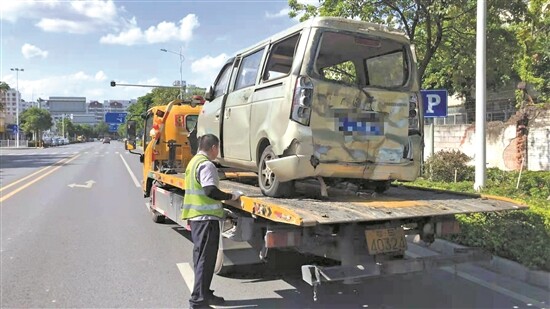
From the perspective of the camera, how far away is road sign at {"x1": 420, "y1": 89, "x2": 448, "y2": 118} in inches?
451

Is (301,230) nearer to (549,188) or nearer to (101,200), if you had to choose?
(549,188)

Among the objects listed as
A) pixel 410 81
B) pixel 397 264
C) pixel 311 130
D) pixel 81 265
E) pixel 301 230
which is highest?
pixel 410 81

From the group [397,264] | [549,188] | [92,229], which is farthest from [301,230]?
[549,188]

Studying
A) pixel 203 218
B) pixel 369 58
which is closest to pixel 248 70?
pixel 369 58

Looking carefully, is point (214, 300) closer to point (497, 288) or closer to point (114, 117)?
point (497, 288)

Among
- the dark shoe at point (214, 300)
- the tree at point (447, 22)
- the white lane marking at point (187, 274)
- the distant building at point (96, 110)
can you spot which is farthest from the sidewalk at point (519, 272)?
the distant building at point (96, 110)

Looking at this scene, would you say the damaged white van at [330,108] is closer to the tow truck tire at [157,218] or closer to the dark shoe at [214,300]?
the dark shoe at [214,300]

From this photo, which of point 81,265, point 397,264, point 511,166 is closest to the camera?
point 397,264

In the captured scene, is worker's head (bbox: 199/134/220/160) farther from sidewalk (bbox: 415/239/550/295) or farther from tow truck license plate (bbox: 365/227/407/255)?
sidewalk (bbox: 415/239/550/295)

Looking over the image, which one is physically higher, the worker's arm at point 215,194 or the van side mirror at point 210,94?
the van side mirror at point 210,94

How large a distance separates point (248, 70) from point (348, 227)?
2605mm

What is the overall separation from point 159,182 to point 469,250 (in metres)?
5.73

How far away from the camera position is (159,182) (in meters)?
9.27

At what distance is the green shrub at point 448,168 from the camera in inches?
573
